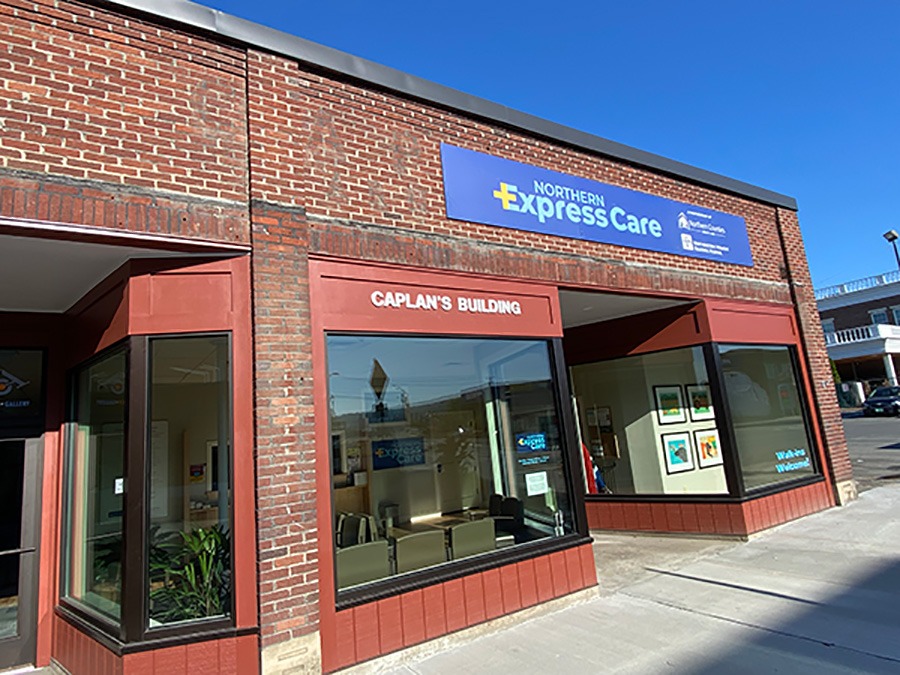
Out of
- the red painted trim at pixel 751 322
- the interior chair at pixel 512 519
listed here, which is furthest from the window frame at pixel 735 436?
the interior chair at pixel 512 519

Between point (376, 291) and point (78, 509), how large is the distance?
3.57 metres

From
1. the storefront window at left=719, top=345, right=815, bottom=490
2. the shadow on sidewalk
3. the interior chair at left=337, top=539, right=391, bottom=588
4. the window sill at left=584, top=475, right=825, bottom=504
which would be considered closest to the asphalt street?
the storefront window at left=719, top=345, right=815, bottom=490

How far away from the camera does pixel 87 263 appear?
15.5 feet

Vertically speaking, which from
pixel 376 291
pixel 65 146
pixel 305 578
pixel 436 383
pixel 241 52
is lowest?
pixel 305 578

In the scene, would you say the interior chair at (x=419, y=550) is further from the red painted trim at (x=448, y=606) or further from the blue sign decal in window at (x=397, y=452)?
the blue sign decal in window at (x=397, y=452)

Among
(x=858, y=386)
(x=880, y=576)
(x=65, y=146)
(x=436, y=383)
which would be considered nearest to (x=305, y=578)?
(x=436, y=383)

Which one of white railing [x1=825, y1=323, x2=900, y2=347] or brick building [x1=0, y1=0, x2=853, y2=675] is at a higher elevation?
white railing [x1=825, y1=323, x2=900, y2=347]

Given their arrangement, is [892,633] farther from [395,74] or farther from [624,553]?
[395,74]

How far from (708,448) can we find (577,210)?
461 cm

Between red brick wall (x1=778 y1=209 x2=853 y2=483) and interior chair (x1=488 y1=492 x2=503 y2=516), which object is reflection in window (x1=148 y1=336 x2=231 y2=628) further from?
red brick wall (x1=778 y1=209 x2=853 y2=483)

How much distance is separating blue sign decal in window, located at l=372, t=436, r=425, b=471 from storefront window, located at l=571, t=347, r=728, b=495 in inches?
187

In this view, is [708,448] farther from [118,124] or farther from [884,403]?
[884,403]

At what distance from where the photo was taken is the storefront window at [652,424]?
29.4 feet

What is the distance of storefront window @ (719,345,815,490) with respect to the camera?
8.79m
